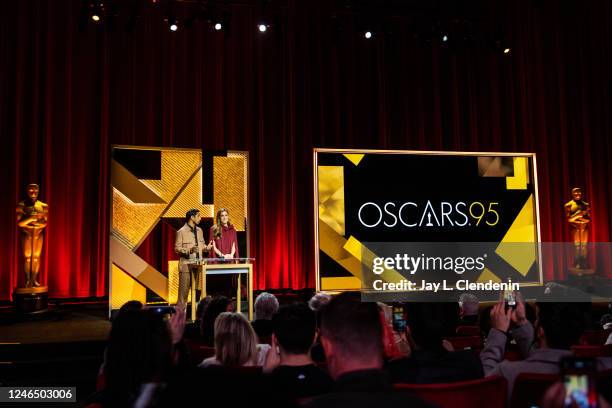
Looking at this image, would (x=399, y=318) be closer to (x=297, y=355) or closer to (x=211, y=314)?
(x=211, y=314)

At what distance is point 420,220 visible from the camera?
25.8ft

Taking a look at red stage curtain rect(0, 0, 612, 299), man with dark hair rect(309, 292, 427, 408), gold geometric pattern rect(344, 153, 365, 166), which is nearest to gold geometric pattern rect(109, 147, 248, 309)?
red stage curtain rect(0, 0, 612, 299)

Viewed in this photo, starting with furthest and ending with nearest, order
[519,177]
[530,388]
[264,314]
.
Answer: [519,177]
[264,314]
[530,388]

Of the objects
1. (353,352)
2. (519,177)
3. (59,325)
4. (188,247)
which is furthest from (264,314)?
(519,177)

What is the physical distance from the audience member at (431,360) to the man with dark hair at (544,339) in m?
0.18

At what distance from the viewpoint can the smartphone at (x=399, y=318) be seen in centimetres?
311

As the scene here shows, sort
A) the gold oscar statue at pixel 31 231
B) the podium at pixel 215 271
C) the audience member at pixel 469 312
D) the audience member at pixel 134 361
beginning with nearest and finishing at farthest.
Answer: the audience member at pixel 134 361, the audience member at pixel 469 312, the podium at pixel 215 271, the gold oscar statue at pixel 31 231

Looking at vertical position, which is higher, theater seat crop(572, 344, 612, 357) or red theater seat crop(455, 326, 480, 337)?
theater seat crop(572, 344, 612, 357)

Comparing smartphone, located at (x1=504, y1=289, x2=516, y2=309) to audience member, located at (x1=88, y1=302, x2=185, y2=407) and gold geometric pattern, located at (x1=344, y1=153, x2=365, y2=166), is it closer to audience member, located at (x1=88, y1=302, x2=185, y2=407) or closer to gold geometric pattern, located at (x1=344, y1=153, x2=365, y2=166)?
audience member, located at (x1=88, y1=302, x2=185, y2=407)

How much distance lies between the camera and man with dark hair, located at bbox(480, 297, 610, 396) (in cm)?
216

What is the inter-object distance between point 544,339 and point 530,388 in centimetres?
53

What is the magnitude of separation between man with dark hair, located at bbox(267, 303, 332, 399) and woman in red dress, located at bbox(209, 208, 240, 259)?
4604mm

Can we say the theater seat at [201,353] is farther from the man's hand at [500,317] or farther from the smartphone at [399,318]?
the man's hand at [500,317]

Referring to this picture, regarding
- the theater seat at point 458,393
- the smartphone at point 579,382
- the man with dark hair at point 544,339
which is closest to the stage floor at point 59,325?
the man with dark hair at point 544,339
